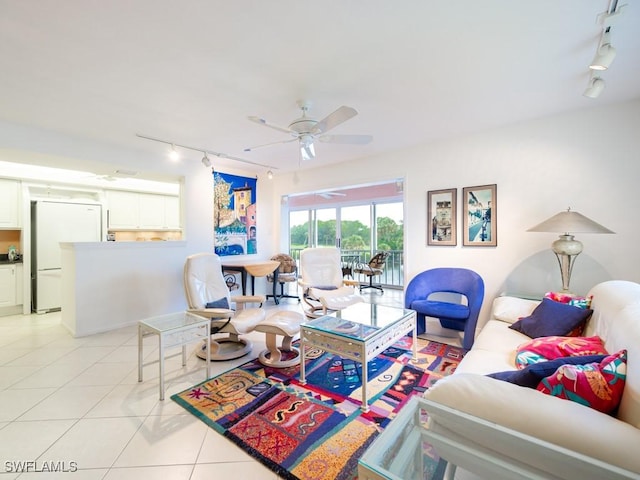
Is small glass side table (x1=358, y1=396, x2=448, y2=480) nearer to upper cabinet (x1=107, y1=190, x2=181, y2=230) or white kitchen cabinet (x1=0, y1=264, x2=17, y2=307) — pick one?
white kitchen cabinet (x1=0, y1=264, x2=17, y2=307)

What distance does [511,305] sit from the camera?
106 inches

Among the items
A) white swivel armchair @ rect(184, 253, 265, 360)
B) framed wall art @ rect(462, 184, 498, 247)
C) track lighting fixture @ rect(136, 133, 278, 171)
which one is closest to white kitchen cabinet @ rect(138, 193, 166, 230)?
track lighting fixture @ rect(136, 133, 278, 171)

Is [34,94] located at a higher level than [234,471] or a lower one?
higher

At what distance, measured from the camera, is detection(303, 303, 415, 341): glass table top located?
88.3 inches

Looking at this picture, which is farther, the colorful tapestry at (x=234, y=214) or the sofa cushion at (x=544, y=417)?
the colorful tapestry at (x=234, y=214)

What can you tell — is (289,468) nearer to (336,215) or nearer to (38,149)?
(38,149)

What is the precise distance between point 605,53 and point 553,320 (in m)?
1.76

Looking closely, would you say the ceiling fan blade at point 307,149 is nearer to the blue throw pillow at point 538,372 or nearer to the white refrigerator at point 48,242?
the blue throw pillow at point 538,372

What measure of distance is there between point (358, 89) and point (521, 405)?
7.79ft

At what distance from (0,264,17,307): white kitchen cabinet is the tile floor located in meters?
1.78

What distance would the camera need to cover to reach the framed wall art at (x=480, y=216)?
3.35 m

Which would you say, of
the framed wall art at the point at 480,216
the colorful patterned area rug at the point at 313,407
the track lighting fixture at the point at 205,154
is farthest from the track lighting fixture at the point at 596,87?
the track lighting fixture at the point at 205,154

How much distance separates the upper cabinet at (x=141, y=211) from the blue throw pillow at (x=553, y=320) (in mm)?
6168

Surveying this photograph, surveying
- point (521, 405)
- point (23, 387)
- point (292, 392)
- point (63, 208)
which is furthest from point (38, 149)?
point (521, 405)
